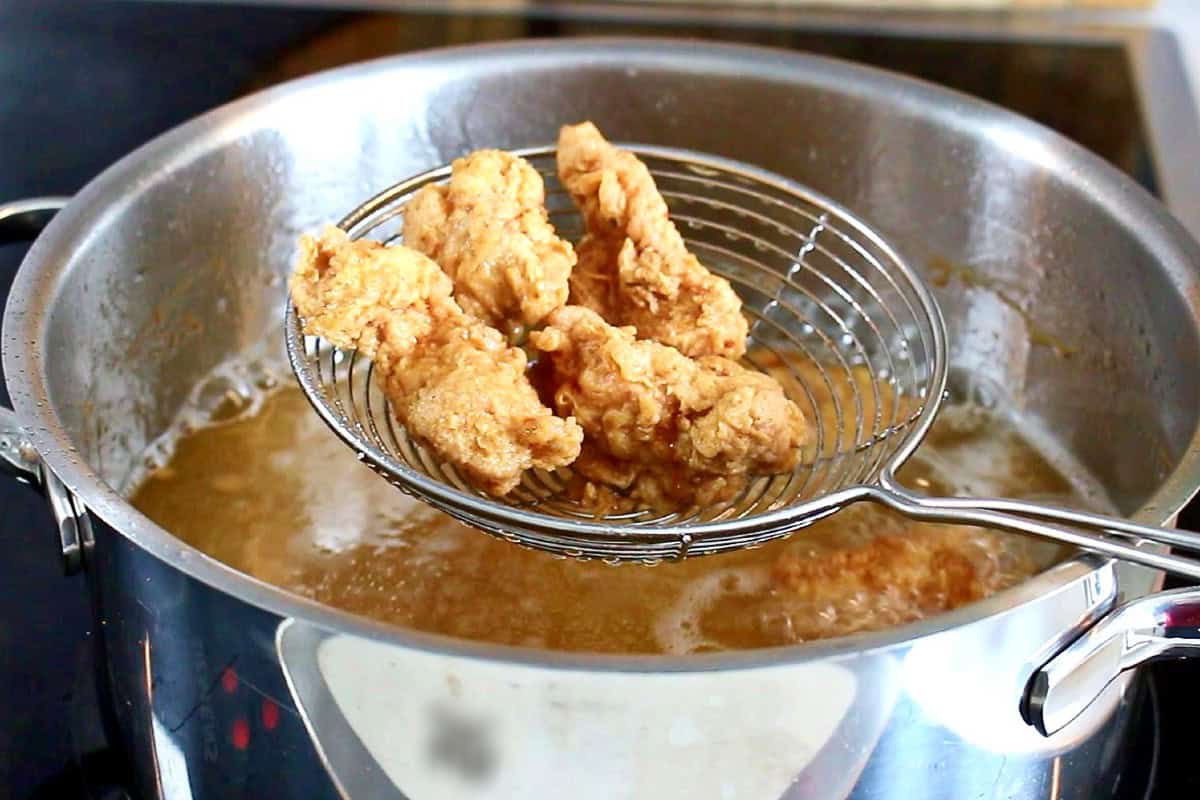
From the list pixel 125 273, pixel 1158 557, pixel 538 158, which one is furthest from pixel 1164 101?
pixel 125 273

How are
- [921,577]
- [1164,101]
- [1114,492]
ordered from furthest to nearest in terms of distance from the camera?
[1164,101]
[1114,492]
[921,577]

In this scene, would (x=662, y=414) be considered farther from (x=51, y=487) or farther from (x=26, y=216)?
(x=26, y=216)

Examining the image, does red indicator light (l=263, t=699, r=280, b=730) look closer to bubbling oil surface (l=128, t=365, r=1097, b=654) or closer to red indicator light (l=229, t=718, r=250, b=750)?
red indicator light (l=229, t=718, r=250, b=750)

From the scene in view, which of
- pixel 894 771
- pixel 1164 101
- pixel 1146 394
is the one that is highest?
pixel 1164 101

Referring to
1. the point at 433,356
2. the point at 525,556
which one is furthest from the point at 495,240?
the point at 525,556

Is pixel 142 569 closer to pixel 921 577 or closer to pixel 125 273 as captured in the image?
pixel 125 273

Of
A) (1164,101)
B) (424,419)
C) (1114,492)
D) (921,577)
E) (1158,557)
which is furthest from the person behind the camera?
(1164,101)

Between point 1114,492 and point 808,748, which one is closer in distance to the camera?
point 808,748

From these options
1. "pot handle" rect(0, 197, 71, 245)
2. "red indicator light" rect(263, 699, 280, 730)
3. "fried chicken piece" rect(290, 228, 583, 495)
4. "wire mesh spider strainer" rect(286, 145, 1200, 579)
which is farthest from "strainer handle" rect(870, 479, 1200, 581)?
"pot handle" rect(0, 197, 71, 245)
